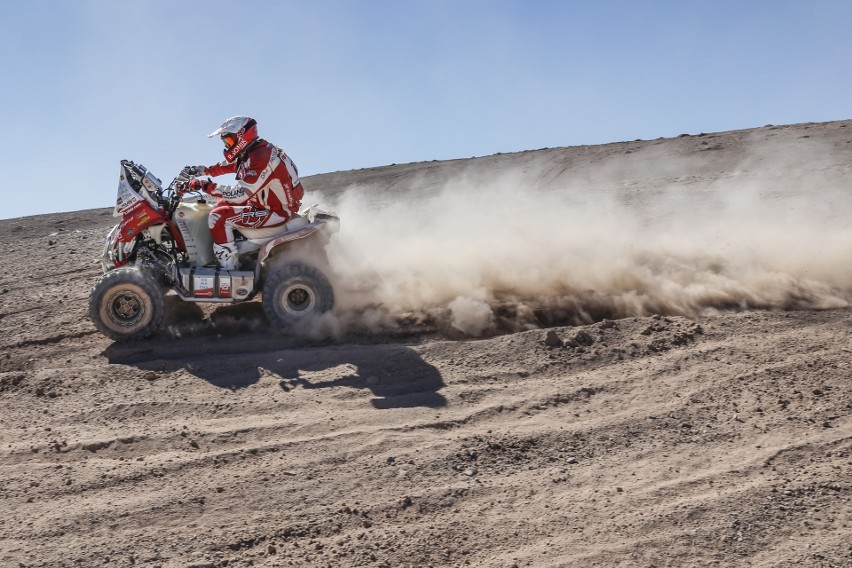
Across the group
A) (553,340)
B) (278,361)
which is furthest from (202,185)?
(553,340)

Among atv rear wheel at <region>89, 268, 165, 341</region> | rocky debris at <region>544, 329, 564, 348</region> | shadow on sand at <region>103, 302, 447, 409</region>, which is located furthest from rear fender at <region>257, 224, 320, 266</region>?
rocky debris at <region>544, 329, 564, 348</region>

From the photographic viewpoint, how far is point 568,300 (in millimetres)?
9039

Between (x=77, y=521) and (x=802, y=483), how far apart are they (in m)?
4.77

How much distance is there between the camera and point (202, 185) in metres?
9.28

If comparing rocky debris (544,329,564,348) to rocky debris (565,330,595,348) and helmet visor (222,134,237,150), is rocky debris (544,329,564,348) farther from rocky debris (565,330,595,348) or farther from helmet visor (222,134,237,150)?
helmet visor (222,134,237,150)

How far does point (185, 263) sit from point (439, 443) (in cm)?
464

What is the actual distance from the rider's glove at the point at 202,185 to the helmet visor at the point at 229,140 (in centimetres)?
46

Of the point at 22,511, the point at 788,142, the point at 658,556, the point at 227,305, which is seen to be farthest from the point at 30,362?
the point at 788,142

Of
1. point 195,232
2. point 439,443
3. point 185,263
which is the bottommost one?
point 439,443

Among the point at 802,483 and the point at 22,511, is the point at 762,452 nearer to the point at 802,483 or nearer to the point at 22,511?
the point at 802,483

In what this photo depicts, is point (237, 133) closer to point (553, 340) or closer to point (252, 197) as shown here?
point (252, 197)

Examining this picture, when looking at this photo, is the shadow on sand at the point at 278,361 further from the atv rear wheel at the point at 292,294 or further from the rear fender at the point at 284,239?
the rear fender at the point at 284,239

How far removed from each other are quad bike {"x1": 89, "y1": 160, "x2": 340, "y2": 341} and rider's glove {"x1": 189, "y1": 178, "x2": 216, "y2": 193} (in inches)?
3.7

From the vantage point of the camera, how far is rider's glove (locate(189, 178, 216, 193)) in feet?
A: 30.4
